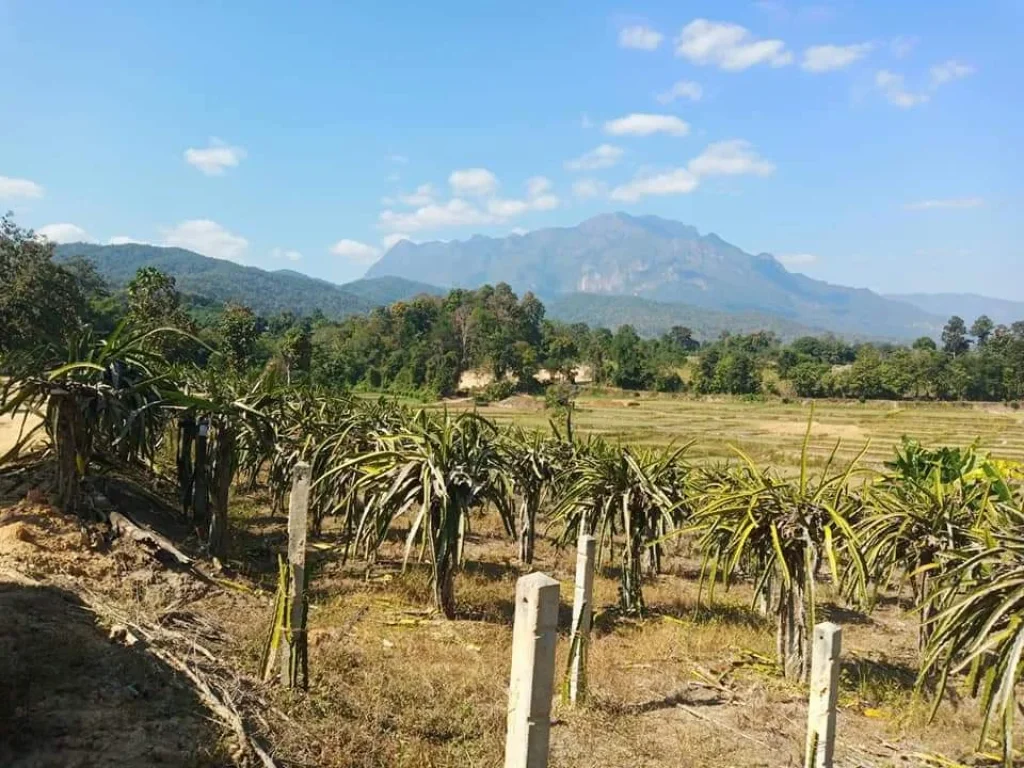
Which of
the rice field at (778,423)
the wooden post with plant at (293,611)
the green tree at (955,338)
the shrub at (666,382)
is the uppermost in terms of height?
the green tree at (955,338)

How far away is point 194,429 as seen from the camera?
957cm

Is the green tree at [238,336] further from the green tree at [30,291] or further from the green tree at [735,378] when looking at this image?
the green tree at [735,378]

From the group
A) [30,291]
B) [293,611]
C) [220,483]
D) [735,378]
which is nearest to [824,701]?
[293,611]

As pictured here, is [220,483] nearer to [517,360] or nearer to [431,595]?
[431,595]

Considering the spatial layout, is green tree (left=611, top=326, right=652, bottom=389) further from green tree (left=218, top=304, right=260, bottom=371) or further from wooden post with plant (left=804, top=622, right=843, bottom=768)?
wooden post with plant (left=804, top=622, right=843, bottom=768)

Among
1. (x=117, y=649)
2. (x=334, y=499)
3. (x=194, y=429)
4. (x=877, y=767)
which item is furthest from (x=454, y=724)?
(x=334, y=499)

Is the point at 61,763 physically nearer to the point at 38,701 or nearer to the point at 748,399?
the point at 38,701

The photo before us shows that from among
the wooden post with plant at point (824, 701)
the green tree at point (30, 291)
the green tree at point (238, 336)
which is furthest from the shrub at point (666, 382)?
the wooden post with plant at point (824, 701)

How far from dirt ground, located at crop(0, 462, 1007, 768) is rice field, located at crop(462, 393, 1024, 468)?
2712 centimetres

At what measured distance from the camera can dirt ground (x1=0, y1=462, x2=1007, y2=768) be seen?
15.4 feet

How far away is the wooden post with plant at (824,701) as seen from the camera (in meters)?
4.46

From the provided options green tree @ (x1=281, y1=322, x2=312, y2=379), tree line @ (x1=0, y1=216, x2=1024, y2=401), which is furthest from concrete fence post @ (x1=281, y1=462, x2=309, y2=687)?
tree line @ (x1=0, y1=216, x2=1024, y2=401)

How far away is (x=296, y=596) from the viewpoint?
222 inches

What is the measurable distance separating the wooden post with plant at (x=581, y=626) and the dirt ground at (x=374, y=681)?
206 millimetres
